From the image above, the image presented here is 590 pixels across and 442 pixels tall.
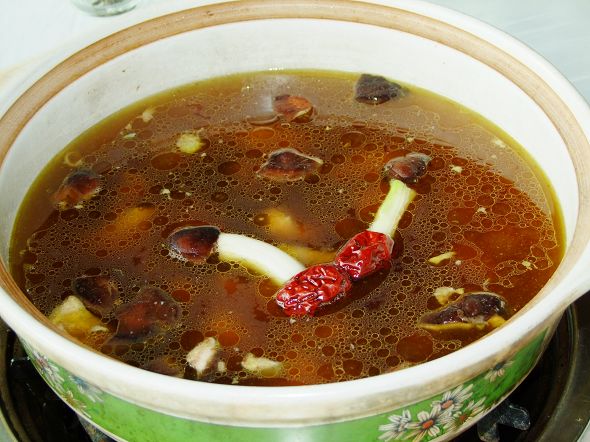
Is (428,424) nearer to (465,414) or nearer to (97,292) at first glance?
(465,414)

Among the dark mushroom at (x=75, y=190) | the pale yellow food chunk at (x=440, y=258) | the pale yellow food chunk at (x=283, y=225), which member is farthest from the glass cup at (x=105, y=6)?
→ the pale yellow food chunk at (x=440, y=258)

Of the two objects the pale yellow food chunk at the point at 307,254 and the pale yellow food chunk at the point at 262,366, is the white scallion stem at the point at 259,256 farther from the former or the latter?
the pale yellow food chunk at the point at 262,366

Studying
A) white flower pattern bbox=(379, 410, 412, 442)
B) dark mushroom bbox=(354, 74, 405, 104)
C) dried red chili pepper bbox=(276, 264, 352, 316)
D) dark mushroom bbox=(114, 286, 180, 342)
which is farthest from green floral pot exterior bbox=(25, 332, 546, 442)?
dark mushroom bbox=(354, 74, 405, 104)

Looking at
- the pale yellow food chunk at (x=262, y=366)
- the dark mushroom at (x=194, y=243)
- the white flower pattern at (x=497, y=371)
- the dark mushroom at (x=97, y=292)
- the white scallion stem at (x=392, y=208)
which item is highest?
the white flower pattern at (x=497, y=371)

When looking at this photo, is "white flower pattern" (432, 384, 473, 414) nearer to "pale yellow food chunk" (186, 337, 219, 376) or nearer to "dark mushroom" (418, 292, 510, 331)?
"dark mushroom" (418, 292, 510, 331)

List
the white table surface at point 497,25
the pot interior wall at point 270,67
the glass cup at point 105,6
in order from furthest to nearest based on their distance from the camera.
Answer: the glass cup at point 105,6, the white table surface at point 497,25, the pot interior wall at point 270,67

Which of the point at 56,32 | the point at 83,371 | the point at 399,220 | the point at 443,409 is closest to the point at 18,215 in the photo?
the point at 83,371
